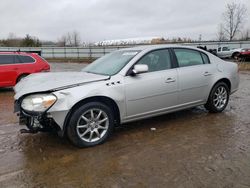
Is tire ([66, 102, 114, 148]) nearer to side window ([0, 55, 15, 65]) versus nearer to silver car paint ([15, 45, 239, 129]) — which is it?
silver car paint ([15, 45, 239, 129])

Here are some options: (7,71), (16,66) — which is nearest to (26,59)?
(16,66)

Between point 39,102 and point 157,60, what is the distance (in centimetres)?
224

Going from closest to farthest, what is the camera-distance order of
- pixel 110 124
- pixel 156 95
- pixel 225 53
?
pixel 110 124 < pixel 156 95 < pixel 225 53

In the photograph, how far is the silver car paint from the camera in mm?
3881

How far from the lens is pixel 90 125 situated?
409 cm

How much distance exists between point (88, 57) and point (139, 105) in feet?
101

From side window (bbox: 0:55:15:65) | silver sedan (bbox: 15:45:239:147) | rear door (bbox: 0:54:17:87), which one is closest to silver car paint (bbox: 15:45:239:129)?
silver sedan (bbox: 15:45:239:147)

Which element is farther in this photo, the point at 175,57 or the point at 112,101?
the point at 175,57

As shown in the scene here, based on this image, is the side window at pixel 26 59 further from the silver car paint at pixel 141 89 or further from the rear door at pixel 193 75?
the rear door at pixel 193 75

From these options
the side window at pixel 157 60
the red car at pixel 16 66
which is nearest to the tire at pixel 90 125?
the side window at pixel 157 60

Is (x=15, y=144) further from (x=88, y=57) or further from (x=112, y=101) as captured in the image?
(x=88, y=57)

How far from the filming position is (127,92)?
14.2ft

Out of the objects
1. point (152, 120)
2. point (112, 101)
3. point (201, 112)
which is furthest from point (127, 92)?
point (201, 112)

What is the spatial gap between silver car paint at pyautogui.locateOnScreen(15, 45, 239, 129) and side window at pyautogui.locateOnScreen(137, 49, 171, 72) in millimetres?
81
